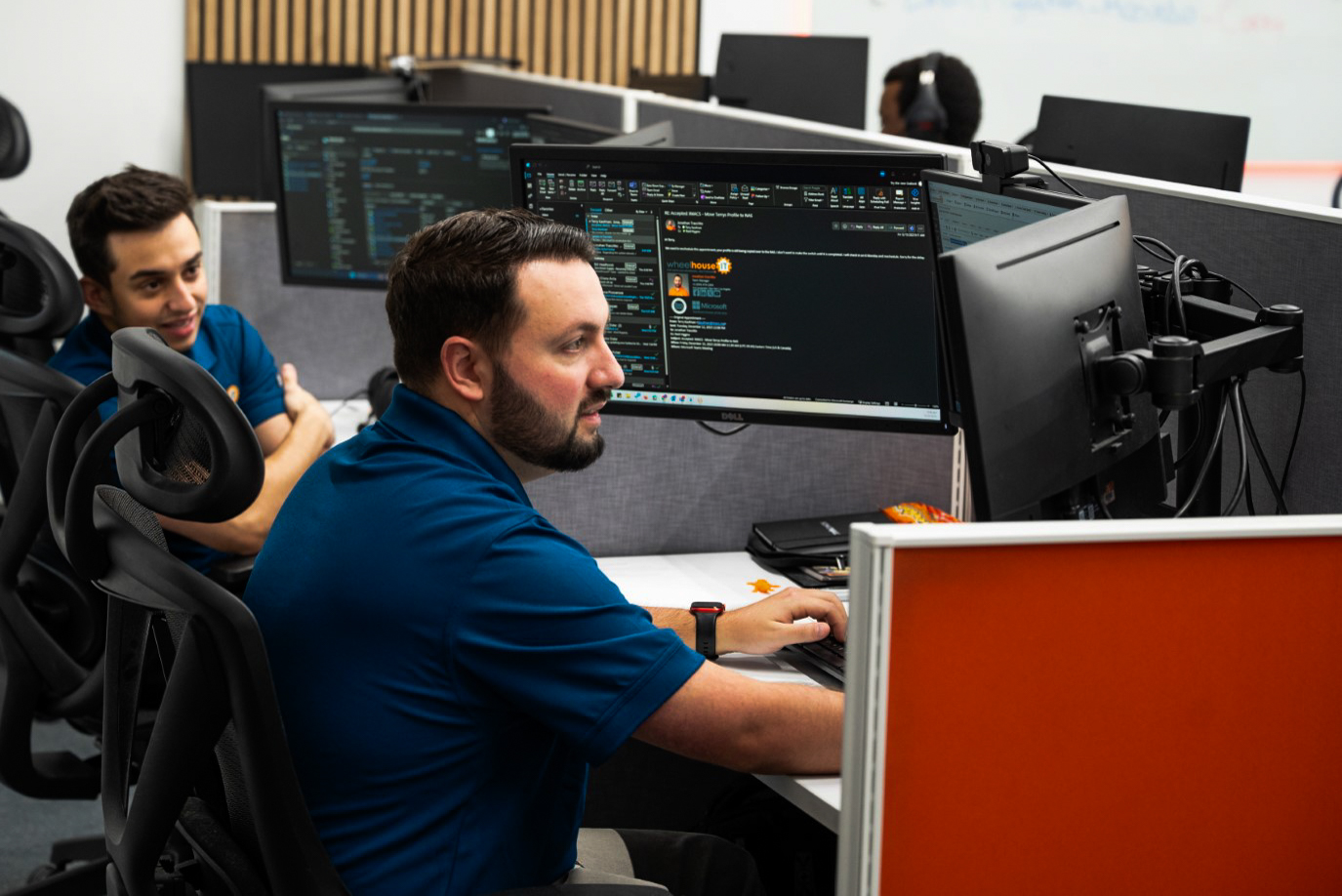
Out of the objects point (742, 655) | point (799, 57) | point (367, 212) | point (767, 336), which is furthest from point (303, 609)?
point (799, 57)

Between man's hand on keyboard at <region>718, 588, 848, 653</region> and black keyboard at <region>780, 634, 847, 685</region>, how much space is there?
16 millimetres

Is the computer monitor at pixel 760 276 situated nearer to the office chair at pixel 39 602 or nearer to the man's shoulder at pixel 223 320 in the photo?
the office chair at pixel 39 602

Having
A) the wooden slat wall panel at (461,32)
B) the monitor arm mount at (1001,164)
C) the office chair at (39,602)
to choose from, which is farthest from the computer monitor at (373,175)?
the wooden slat wall panel at (461,32)

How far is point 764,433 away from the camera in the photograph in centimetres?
216

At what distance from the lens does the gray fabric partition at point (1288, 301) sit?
5.38 ft

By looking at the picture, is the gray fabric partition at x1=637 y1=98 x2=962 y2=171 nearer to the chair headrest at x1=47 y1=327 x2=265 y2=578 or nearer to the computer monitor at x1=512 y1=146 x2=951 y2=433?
the computer monitor at x1=512 y1=146 x2=951 y2=433

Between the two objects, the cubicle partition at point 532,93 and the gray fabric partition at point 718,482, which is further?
the cubicle partition at point 532,93

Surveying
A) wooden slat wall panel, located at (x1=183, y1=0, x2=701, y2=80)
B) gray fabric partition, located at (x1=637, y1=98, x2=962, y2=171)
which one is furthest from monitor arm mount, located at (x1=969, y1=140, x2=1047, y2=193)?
wooden slat wall panel, located at (x1=183, y1=0, x2=701, y2=80)

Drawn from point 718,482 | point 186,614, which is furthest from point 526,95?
point 186,614

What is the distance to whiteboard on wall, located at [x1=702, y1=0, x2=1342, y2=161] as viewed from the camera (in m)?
6.43

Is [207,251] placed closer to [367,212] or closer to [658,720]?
[367,212]

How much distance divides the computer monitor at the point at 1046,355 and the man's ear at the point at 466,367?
45 cm

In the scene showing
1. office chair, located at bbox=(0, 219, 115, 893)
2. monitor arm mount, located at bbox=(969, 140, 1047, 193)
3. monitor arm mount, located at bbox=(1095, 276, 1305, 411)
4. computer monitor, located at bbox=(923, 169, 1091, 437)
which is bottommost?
office chair, located at bbox=(0, 219, 115, 893)

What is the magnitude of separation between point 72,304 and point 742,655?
109 centimetres
